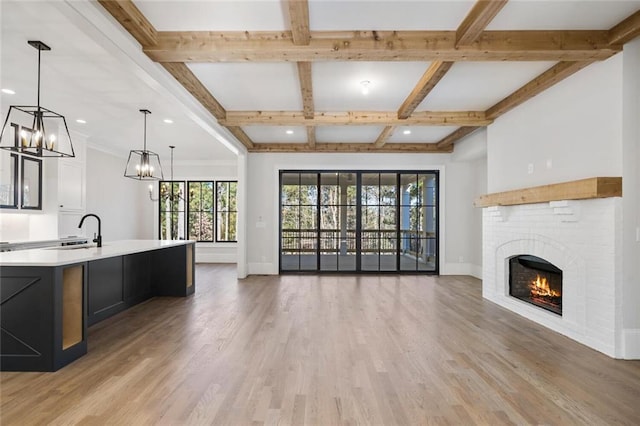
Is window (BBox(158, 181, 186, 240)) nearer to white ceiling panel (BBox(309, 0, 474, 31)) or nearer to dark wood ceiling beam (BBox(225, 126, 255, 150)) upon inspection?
dark wood ceiling beam (BBox(225, 126, 255, 150))

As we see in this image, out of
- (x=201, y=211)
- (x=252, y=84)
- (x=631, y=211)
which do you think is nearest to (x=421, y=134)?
(x=252, y=84)

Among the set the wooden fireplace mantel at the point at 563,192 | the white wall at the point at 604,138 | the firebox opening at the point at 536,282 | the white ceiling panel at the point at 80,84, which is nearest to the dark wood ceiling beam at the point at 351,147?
the white ceiling panel at the point at 80,84

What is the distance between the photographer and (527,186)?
4.48 m

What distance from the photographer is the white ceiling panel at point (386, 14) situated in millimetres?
2652

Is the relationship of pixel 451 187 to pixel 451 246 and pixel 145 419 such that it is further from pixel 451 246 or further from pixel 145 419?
pixel 145 419

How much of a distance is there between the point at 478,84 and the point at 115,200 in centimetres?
832

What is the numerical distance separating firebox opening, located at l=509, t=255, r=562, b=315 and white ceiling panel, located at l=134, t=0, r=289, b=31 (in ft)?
13.2

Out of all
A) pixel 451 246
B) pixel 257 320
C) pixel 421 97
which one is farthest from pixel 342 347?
pixel 451 246

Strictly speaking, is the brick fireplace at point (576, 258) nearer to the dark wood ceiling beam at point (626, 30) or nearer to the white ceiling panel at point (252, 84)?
the dark wood ceiling beam at point (626, 30)

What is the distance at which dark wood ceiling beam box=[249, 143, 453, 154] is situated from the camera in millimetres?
7465

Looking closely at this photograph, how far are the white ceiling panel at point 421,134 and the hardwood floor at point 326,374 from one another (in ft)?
10.6

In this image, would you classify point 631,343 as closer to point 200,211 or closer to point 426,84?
point 426,84

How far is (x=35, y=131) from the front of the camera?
9.95 ft

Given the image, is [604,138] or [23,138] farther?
[604,138]
